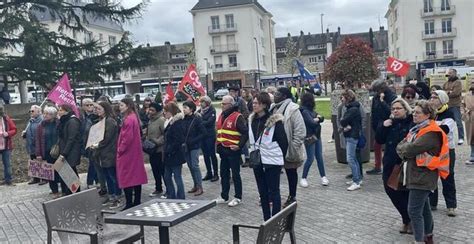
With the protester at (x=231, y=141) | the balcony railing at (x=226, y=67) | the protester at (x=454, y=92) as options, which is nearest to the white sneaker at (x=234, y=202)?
the protester at (x=231, y=141)

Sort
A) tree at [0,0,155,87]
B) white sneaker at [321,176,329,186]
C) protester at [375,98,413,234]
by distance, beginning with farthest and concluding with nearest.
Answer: tree at [0,0,155,87] → white sneaker at [321,176,329,186] → protester at [375,98,413,234]

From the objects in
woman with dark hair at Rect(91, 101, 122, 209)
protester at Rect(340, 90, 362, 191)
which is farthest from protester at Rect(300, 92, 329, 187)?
woman with dark hair at Rect(91, 101, 122, 209)

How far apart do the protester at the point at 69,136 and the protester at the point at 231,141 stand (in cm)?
263

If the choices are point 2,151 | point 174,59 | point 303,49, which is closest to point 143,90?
point 174,59

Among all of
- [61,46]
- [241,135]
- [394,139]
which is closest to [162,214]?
[394,139]

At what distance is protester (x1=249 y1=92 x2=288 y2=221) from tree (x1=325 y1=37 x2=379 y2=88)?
62.5 feet

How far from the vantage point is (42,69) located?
71.5ft

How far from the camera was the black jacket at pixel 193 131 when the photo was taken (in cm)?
813

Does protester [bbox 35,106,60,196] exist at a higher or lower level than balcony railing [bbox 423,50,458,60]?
lower

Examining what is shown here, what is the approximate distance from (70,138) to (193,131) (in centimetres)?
220

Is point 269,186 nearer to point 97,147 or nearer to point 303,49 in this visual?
point 97,147

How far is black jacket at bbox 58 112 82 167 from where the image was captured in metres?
8.52

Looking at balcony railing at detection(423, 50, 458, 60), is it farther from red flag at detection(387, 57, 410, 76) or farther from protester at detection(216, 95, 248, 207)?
protester at detection(216, 95, 248, 207)

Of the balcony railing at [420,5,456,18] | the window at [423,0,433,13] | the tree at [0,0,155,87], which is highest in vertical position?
the window at [423,0,433,13]
